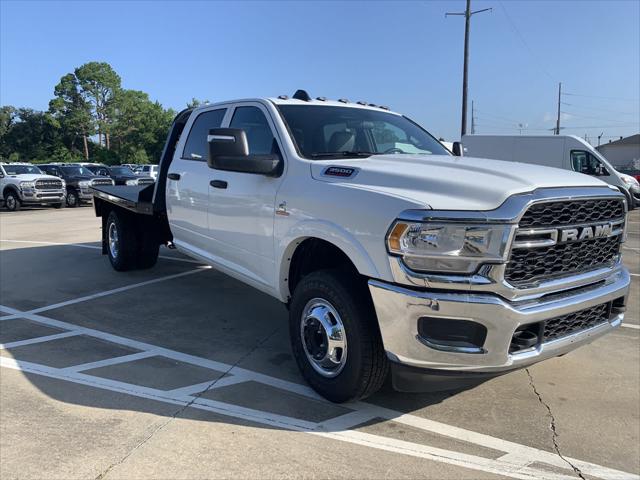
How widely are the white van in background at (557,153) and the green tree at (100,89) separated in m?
64.4

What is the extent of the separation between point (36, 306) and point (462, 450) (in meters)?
4.94

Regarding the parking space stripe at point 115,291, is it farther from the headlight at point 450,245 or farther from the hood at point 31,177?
the hood at point 31,177

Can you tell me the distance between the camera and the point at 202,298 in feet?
20.0

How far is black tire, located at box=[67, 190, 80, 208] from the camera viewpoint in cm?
2266

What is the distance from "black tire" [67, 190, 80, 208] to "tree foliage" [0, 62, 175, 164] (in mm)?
42596

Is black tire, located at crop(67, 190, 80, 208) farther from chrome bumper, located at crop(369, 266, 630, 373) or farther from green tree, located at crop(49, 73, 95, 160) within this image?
green tree, located at crop(49, 73, 95, 160)

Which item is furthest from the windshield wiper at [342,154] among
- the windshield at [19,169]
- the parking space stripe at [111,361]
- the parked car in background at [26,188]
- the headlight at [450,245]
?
the windshield at [19,169]

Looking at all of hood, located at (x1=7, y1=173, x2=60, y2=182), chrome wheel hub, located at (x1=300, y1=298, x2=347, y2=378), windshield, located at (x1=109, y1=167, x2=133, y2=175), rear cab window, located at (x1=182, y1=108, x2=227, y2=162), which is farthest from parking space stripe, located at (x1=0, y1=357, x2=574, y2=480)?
windshield, located at (x1=109, y1=167, x2=133, y2=175)

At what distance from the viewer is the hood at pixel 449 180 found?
2734 millimetres

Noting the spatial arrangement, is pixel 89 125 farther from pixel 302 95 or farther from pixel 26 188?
pixel 302 95

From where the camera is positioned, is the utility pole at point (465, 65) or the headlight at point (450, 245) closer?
the headlight at point (450, 245)

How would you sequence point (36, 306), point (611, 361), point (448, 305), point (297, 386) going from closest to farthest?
point (448, 305)
point (297, 386)
point (611, 361)
point (36, 306)

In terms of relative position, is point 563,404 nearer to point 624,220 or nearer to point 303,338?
point 624,220

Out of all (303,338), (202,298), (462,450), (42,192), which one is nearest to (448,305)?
(462,450)
